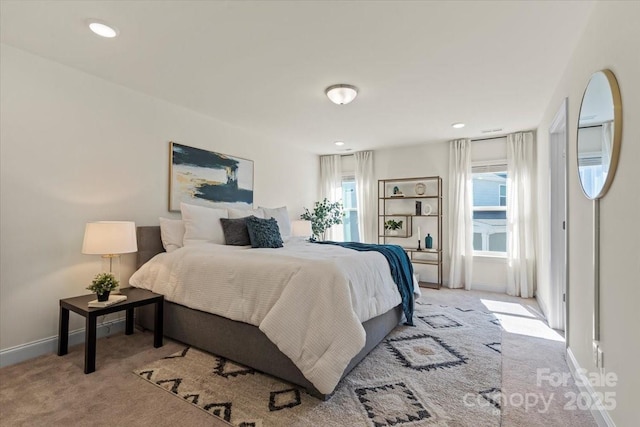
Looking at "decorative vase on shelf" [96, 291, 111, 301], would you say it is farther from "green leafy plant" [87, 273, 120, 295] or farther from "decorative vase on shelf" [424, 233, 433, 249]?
"decorative vase on shelf" [424, 233, 433, 249]

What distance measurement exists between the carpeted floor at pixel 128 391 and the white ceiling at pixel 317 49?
2431mm

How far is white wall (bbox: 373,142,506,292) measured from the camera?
4.81 m

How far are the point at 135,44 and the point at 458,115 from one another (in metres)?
3.49

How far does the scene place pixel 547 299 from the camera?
134 inches

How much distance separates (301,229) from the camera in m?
4.84

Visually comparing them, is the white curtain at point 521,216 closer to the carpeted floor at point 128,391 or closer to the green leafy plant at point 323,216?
the carpeted floor at point 128,391

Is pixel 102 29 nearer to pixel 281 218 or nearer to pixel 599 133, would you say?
pixel 281 218

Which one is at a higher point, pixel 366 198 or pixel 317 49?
pixel 317 49

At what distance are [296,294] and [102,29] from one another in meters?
2.26

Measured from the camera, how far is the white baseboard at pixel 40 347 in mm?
2307

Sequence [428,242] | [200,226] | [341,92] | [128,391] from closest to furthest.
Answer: [128,391] → [341,92] → [200,226] → [428,242]

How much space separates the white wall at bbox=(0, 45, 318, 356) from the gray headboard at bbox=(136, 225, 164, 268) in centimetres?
15

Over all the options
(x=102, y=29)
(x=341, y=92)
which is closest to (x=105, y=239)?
(x=102, y=29)

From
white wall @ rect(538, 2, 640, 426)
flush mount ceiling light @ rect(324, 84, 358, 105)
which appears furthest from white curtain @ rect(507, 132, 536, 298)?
flush mount ceiling light @ rect(324, 84, 358, 105)
